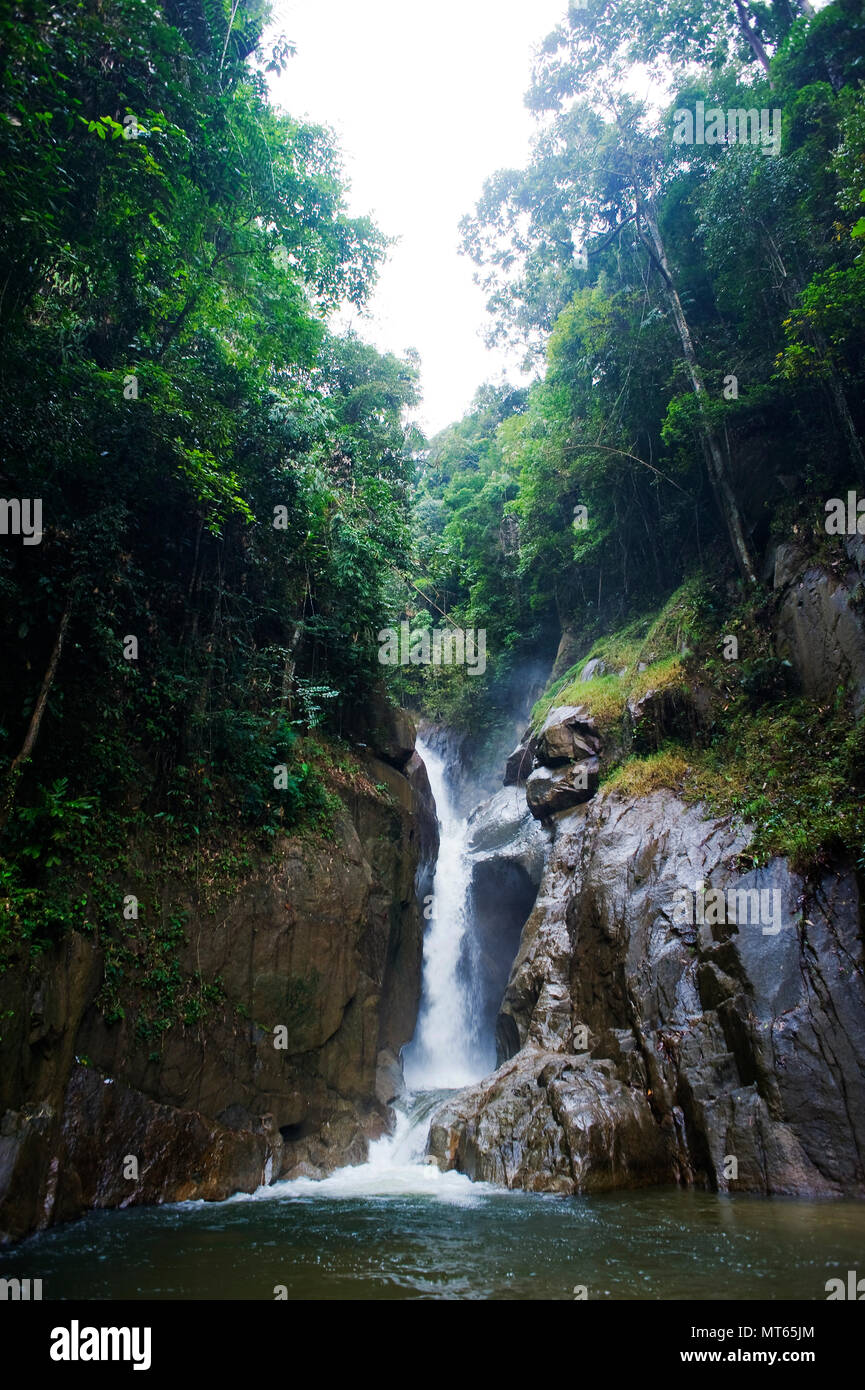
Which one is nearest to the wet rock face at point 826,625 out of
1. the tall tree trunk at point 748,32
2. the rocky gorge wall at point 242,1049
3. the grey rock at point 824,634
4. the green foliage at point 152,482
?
the grey rock at point 824,634

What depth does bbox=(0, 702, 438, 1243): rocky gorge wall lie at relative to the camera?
21.7ft

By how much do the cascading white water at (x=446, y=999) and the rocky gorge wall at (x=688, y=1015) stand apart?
114 inches

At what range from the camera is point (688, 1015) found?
9.19 meters

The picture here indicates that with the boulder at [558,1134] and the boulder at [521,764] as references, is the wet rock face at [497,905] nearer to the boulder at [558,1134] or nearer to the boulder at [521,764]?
the boulder at [521,764]

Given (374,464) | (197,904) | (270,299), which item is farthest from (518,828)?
(270,299)

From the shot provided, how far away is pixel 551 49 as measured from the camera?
73.9 feet

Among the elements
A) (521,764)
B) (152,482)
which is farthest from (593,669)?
(152,482)

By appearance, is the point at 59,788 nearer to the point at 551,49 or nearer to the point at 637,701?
the point at 637,701

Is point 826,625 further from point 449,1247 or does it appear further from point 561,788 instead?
point 449,1247

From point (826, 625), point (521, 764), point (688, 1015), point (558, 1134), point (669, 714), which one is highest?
point (826, 625)

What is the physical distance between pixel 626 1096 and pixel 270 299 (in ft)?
54.0

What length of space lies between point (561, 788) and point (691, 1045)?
21.8 ft

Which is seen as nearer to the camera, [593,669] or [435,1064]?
[435,1064]

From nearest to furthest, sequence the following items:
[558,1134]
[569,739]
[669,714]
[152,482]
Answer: [558,1134] < [152,482] < [669,714] < [569,739]
